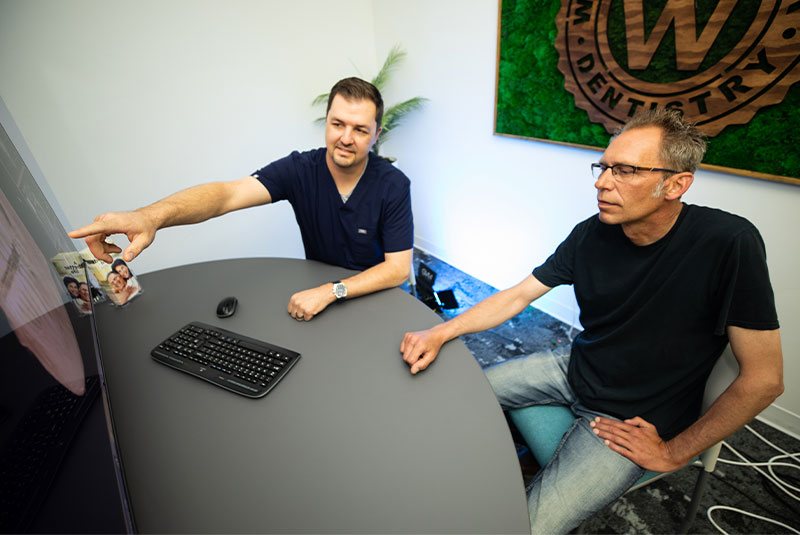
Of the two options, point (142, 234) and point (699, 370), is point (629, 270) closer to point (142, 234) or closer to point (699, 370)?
point (699, 370)

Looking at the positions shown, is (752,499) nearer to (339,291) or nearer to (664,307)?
(664,307)

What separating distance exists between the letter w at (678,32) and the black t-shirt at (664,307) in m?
0.90

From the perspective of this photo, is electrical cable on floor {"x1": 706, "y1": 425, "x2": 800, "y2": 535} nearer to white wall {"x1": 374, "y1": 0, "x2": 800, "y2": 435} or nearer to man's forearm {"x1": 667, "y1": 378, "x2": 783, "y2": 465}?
white wall {"x1": 374, "y1": 0, "x2": 800, "y2": 435}

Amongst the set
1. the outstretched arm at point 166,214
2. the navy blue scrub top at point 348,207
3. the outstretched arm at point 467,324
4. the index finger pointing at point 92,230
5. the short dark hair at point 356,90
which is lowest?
the outstretched arm at point 467,324

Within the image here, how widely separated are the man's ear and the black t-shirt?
0.08 m

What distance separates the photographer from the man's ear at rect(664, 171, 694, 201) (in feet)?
3.35

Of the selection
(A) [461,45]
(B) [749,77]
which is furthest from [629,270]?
(A) [461,45]

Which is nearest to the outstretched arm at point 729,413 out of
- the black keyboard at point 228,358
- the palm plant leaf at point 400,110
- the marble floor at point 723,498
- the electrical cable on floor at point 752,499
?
the marble floor at point 723,498

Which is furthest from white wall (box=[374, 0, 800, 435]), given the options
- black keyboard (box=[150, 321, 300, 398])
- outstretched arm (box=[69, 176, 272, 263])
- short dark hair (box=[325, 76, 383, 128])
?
black keyboard (box=[150, 321, 300, 398])

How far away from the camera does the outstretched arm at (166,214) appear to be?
105cm

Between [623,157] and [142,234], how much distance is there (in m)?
1.50

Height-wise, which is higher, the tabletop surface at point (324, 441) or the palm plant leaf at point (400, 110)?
the palm plant leaf at point (400, 110)

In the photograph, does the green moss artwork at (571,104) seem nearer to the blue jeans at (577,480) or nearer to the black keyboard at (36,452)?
the blue jeans at (577,480)

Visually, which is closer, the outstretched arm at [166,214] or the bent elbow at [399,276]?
the outstretched arm at [166,214]
